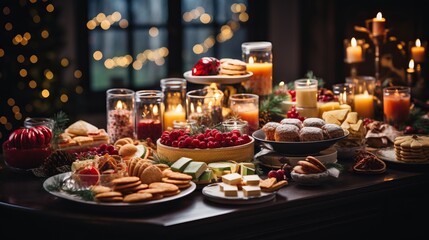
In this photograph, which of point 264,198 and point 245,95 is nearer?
point 264,198

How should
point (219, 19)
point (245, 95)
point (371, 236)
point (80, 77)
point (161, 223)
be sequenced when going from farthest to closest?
point (219, 19), point (80, 77), point (245, 95), point (371, 236), point (161, 223)

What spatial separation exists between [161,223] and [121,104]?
133cm

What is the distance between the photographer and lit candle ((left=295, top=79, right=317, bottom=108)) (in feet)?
12.2

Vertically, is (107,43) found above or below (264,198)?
above

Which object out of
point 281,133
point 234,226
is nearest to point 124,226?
point 234,226

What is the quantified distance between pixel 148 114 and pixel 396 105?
1345mm

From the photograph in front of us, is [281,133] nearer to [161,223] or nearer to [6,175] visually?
[161,223]

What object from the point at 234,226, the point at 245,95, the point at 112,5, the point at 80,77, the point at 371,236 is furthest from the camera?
the point at 112,5

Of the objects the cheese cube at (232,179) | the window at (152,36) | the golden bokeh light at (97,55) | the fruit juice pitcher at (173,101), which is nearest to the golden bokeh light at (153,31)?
the window at (152,36)

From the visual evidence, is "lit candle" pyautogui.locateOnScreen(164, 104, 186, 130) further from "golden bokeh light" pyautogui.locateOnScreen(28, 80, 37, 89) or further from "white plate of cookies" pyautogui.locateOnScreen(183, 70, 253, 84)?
"golden bokeh light" pyautogui.locateOnScreen(28, 80, 37, 89)

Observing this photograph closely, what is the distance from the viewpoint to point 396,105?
3.84 m

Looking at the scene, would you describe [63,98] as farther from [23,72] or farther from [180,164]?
[180,164]

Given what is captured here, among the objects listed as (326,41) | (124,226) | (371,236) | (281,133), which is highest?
(326,41)

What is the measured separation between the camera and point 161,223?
2.46 meters
